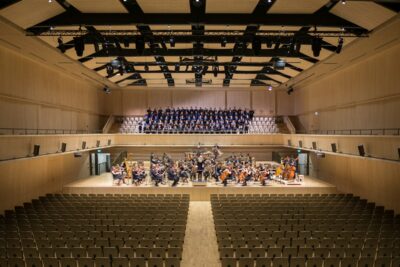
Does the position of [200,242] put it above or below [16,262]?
below

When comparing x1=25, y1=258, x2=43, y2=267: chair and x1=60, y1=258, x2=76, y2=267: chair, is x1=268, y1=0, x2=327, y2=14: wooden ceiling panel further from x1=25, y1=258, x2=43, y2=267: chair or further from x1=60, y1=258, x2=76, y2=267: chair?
x1=25, y1=258, x2=43, y2=267: chair

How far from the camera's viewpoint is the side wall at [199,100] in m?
25.9

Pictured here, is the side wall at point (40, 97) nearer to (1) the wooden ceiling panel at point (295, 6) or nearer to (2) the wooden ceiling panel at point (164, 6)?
(2) the wooden ceiling panel at point (164, 6)

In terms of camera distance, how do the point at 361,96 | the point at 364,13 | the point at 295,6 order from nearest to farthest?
the point at 364,13 → the point at 295,6 → the point at 361,96

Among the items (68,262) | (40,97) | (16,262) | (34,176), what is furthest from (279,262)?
(40,97)

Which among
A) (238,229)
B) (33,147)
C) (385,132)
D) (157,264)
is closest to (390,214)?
(385,132)

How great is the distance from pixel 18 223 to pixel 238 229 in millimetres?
5822

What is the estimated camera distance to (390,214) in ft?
38.7

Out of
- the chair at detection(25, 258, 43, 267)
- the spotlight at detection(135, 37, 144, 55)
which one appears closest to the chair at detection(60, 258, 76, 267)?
the chair at detection(25, 258, 43, 267)

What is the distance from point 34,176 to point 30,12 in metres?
→ 7.42

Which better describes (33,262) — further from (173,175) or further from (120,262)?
(173,175)

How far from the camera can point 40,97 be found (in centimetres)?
1622

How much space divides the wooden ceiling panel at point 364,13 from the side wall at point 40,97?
1135 cm

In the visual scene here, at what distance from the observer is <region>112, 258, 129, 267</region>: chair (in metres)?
6.92
